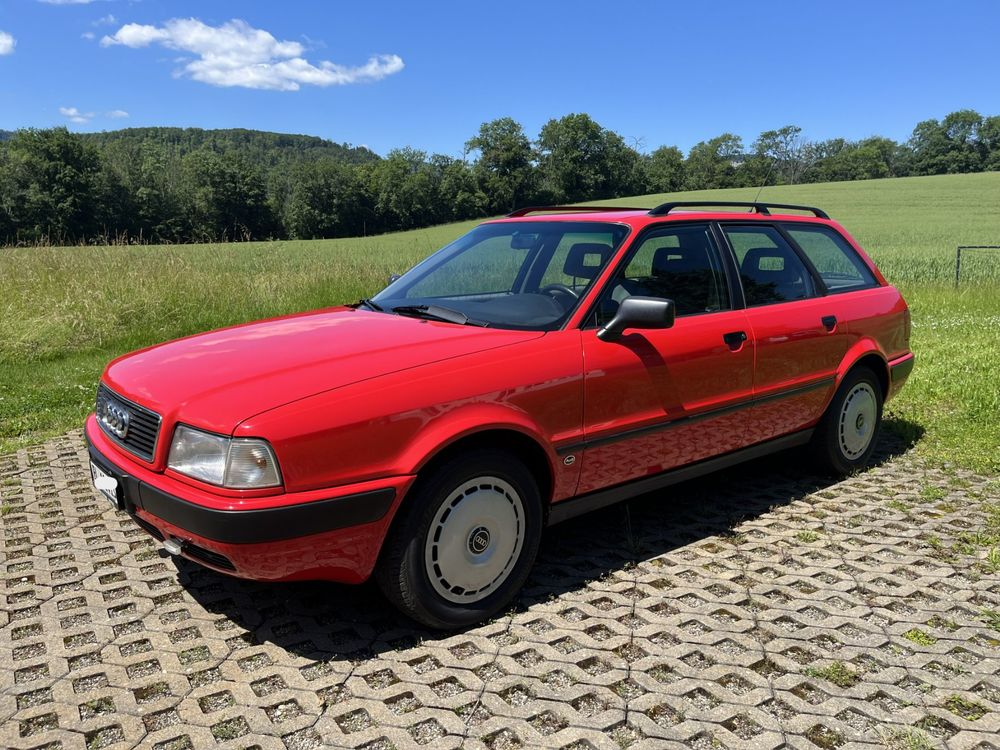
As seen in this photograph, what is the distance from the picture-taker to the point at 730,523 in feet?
13.9

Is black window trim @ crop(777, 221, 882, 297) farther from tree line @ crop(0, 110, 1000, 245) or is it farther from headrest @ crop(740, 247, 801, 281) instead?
tree line @ crop(0, 110, 1000, 245)

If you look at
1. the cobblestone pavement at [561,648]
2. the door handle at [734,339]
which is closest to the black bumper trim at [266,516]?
the cobblestone pavement at [561,648]

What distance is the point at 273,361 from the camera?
2.93m

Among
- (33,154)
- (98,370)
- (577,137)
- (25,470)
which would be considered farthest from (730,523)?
(577,137)

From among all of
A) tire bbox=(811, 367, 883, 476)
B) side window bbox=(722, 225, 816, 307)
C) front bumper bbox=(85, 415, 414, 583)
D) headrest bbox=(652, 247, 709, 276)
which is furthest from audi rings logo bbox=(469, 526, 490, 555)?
tire bbox=(811, 367, 883, 476)

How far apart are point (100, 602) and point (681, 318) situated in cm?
309

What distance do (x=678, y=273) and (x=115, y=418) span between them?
9.25 ft

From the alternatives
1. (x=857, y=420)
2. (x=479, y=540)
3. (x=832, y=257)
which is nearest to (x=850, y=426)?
(x=857, y=420)

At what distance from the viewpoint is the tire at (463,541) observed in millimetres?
2789

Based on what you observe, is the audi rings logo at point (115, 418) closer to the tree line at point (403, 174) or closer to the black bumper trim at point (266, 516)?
the black bumper trim at point (266, 516)

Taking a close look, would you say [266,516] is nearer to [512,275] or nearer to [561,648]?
[561,648]

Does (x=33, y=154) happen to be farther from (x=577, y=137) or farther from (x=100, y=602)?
(x=577, y=137)

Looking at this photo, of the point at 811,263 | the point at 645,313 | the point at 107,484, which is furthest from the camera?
the point at 811,263

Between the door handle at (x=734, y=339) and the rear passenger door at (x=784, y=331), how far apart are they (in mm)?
122
